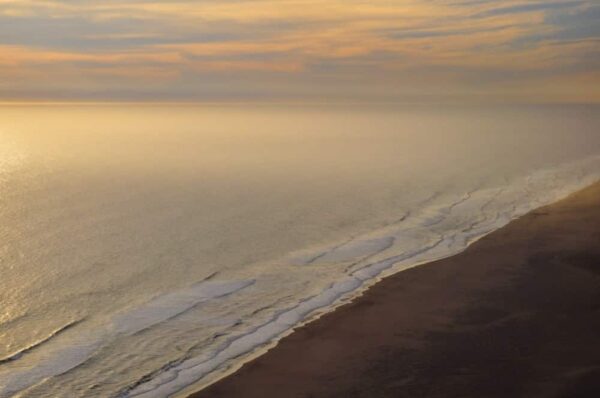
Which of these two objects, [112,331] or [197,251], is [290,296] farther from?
[197,251]

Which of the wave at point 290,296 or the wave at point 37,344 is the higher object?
the wave at point 37,344

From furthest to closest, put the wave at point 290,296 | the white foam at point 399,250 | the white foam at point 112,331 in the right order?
the white foam at point 399,250 < the wave at point 290,296 < the white foam at point 112,331

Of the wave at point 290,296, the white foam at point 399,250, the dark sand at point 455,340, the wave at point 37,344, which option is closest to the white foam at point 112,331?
the wave at point 290,296

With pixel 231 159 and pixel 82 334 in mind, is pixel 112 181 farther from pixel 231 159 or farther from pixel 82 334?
pixel 82 334

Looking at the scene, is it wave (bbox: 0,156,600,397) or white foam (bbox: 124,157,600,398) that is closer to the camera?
wave (bbox: 0,156,600,397)

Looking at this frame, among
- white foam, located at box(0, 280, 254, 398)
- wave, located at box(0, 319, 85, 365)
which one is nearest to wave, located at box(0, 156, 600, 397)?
white foam, located at box(0, 280, 254, 398)

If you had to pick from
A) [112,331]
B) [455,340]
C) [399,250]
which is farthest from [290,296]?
[399,250]

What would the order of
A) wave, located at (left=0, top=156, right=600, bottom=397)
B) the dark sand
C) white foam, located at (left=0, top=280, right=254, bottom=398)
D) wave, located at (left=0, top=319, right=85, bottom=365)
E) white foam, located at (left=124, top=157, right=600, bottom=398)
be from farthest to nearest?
1. wave, located at (left=0, top=319, right=85, bottom=365)
2. white foam, located at (left=124, top=157, right=600, bottom=398)
3. wave, located at (left=0, top=156, right=600, bottom=397)
4. white foam, located at (left=0, top=280, right=254, bottom=398)
5. the dark sand

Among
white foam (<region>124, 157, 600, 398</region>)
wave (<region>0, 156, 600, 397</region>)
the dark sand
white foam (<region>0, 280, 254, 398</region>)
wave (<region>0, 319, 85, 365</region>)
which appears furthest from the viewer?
wave (<region>0, 319, 85, 365</region>)

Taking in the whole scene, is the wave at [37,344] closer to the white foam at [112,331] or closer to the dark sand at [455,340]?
the white foam at [112,331]

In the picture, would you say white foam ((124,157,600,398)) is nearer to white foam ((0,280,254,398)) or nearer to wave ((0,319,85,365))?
white foam ((0,280,254,398))
